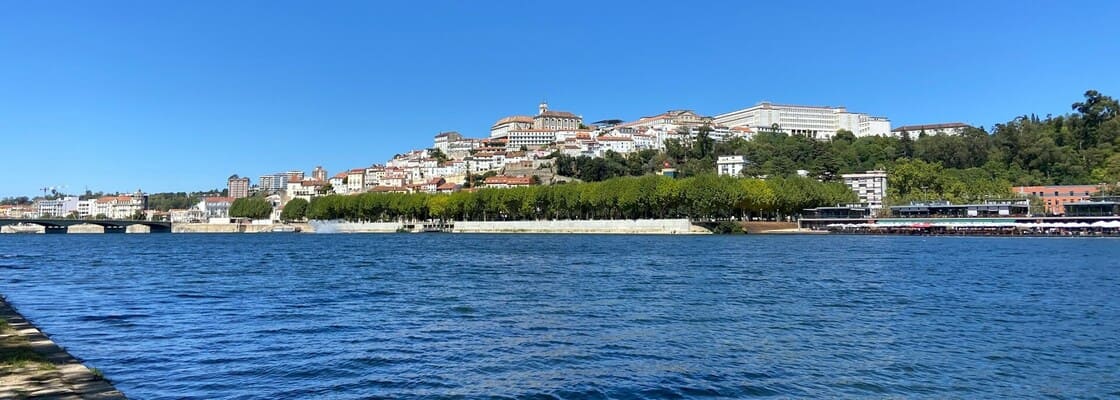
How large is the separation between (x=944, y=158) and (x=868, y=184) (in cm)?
1724

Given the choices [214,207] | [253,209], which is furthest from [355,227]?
[214,207]

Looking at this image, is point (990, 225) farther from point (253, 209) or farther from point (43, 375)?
point (253, 209)

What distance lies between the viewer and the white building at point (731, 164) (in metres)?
135

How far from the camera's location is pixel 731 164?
13600 centimetres

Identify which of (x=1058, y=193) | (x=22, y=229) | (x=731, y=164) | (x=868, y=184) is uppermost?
(x=731, y=164)

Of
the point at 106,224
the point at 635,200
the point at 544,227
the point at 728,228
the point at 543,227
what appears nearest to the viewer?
the point at 728,228

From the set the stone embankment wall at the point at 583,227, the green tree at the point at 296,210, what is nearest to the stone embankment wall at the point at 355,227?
the stone embankment wall at the point at 583,227

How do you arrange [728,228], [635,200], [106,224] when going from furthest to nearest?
[106,224], [635,200], [728,228]

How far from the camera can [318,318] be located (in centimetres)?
1838

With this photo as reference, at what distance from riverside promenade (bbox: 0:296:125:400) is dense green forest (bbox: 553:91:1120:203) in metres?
99.9

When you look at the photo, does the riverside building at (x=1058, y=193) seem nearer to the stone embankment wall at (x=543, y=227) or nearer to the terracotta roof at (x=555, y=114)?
the stone embankment wall at (x=543, y=227)

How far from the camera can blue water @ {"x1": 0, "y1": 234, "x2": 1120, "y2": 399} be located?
11.6 m

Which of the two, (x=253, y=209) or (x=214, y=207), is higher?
(x=214, y=207)

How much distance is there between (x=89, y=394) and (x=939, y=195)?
10795 centimetres
